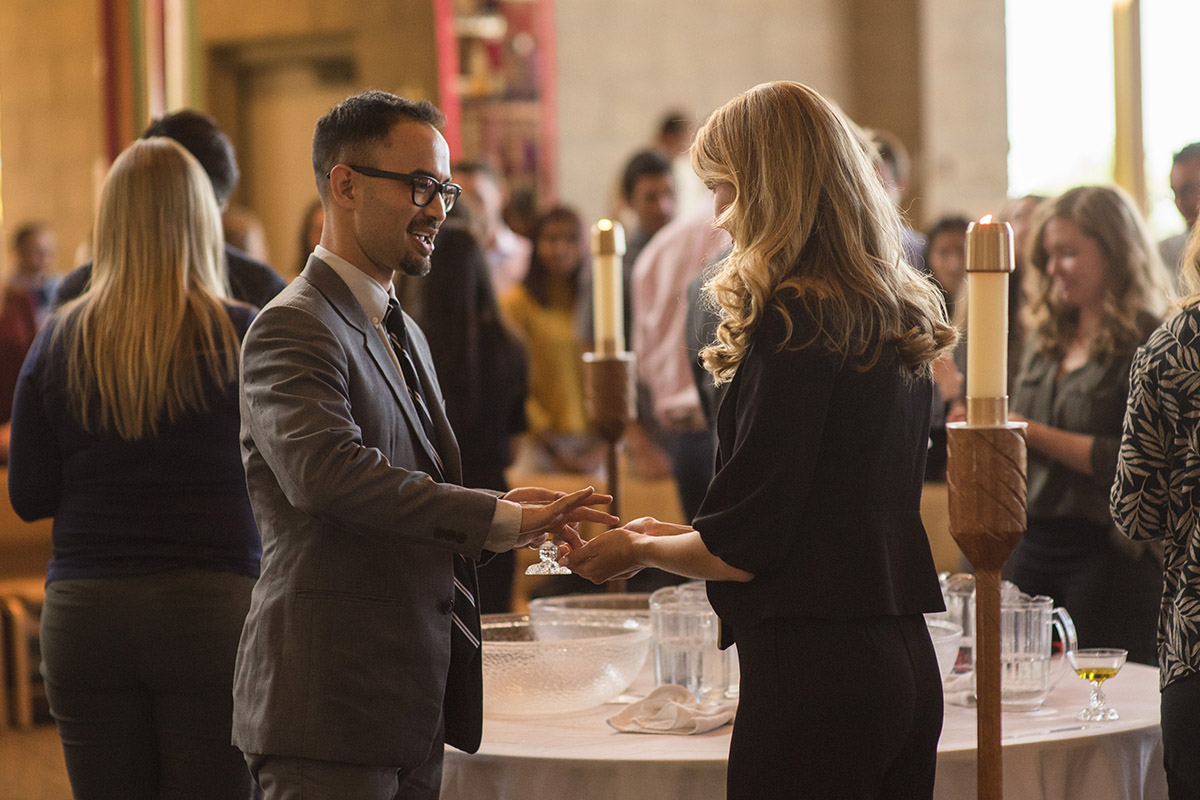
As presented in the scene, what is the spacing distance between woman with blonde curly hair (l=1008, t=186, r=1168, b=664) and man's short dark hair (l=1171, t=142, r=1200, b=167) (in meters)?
1.07

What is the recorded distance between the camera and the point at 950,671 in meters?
2.25

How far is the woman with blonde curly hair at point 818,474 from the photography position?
1650 millimetres

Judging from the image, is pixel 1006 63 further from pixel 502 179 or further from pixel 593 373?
pixel 593 373

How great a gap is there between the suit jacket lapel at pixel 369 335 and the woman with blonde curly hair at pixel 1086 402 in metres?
1.54

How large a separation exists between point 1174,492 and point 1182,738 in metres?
0.35

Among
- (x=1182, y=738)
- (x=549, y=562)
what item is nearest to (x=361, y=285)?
(x=549, y=562)

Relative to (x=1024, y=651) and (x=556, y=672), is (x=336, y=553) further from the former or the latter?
(x=1024, y=651)

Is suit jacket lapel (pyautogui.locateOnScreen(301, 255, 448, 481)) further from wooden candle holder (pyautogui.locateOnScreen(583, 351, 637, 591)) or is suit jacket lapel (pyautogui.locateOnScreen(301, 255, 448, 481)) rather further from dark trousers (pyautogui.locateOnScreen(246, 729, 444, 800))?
wooden candle holder (pyautogui.locateOnScreen(583, 351, 637, 591))

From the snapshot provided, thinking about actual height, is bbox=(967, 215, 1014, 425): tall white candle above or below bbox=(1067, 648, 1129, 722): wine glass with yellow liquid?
above

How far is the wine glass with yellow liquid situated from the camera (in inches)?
83.3

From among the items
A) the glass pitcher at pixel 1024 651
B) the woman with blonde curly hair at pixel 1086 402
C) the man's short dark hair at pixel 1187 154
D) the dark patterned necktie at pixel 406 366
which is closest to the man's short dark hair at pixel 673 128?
the man's short dark hair at pixel 1187 154

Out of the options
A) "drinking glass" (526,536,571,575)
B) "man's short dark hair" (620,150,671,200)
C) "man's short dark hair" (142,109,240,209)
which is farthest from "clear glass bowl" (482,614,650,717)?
"man's short dark hair" (620,150,671,200)

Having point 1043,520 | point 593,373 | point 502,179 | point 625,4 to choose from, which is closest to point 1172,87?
point 625,4

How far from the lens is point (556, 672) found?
218 centimetres
